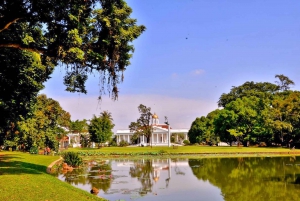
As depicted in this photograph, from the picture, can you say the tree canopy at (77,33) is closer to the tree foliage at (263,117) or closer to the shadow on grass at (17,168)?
the shadow on grass at (17,168)

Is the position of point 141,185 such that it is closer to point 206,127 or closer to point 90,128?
point 90,128

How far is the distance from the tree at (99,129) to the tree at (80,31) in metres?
56.3

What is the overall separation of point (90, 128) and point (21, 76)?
5289 centimetres

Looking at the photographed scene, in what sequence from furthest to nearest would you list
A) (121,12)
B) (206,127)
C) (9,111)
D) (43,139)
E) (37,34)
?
1. (206,127)
2. (43,139)
3. (9,111)
4. (37,34)
5. (121,12)

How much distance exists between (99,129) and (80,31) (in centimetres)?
5790

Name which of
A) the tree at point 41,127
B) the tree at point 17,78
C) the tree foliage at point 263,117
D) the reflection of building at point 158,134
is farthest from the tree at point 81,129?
the tree at point 17,78

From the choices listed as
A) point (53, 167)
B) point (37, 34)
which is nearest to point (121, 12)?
point (37, 34)

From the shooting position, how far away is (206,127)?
3351 inches

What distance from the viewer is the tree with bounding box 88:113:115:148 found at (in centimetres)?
6719

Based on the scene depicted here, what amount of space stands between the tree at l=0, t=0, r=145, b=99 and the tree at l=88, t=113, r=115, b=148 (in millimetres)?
56335

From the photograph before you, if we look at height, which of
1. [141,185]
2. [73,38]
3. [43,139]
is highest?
[73,38]

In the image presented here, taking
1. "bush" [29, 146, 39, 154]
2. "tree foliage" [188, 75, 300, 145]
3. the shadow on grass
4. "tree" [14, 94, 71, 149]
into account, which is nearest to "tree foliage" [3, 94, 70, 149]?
"tree" [14, 94, 71, 149]

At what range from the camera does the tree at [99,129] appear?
67188 millimetres

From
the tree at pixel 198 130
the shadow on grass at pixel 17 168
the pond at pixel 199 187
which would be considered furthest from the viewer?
the tree at pixel 198 130
